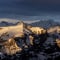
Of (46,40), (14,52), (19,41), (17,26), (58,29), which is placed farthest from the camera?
(58,29)

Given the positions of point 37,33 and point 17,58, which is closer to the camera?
point 17,58

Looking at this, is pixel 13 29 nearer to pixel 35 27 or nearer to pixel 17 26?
pixel 17 26

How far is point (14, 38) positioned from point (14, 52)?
5171 mm

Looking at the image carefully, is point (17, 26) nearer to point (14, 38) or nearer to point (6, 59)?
point (14, 38)

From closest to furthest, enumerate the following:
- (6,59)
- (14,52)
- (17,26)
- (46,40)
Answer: (6,59), (14,52), (46,40), (17,26)

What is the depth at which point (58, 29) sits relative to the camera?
35938 millimetres

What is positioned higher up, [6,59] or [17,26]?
[17,26]

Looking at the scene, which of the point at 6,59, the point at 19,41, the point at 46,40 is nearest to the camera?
the point at 6,59

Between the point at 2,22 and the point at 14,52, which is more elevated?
the point at 2,22

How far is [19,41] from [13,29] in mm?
4574

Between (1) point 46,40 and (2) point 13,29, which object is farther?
(2) point 13,29

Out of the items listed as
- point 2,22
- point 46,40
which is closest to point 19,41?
point 46,40

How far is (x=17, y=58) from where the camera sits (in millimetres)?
21641

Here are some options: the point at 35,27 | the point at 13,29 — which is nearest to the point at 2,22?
the point at 13,29
